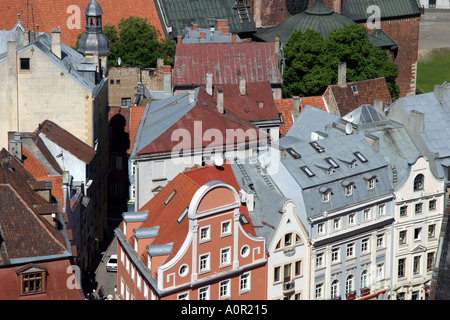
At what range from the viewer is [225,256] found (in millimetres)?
87000

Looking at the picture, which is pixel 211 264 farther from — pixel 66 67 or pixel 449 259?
pixel 66 67

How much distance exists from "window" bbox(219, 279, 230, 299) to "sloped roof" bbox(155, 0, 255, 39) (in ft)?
207

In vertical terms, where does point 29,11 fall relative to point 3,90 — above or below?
above

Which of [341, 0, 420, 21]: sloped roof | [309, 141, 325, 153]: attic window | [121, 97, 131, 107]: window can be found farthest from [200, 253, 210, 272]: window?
[341, 0, 420, 21]: sloped roof

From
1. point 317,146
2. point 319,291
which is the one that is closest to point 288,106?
point 317,146

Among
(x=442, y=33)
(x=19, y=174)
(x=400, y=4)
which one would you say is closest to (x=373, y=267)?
(x=19, y=174)

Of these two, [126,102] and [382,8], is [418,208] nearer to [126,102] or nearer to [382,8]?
[126,102]

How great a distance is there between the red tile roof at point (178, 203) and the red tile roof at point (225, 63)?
1217 inches

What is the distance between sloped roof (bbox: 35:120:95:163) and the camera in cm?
10133

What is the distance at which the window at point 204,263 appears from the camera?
8556cm

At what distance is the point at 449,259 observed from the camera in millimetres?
78375

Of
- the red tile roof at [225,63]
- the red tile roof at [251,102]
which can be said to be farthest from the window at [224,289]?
the red tile roof at [225,63]

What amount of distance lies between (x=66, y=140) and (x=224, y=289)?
2259 cm

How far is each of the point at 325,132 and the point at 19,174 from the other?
28870mm
